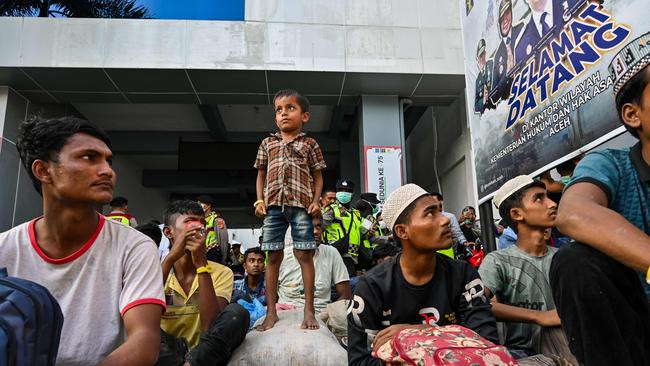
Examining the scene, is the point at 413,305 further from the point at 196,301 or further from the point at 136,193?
the point at 136,193

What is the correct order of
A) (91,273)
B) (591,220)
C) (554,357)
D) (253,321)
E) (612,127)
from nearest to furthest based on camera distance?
(591,220) < (91,273) < (554,357) < (612,127) < (253,321)

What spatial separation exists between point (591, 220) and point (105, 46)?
7842 mm

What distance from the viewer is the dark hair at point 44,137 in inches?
61.8

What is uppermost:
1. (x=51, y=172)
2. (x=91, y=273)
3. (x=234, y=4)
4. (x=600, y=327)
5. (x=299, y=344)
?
(x=234, y=4)

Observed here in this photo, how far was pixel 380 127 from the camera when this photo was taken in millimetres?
8289

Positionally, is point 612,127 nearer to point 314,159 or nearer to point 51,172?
point 314,159

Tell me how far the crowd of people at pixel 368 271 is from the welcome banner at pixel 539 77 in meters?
0.81

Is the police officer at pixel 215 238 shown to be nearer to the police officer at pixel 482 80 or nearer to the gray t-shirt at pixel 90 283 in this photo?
the police officer at pixel 482 80

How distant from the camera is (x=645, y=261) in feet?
3.69

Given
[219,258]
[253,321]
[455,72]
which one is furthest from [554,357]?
[455,72]

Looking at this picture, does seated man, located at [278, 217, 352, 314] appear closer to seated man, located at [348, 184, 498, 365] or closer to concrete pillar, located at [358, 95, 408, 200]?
seated man, located at [348, 184, 498, 365]

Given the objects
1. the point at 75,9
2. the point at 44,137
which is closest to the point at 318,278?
the point at 44,137

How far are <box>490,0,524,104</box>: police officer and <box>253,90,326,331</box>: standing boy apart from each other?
200cm

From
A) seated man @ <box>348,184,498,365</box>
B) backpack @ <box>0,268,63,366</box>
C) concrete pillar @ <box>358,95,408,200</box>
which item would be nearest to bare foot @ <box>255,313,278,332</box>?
seated man @ <box>348,184,498,365</box>
